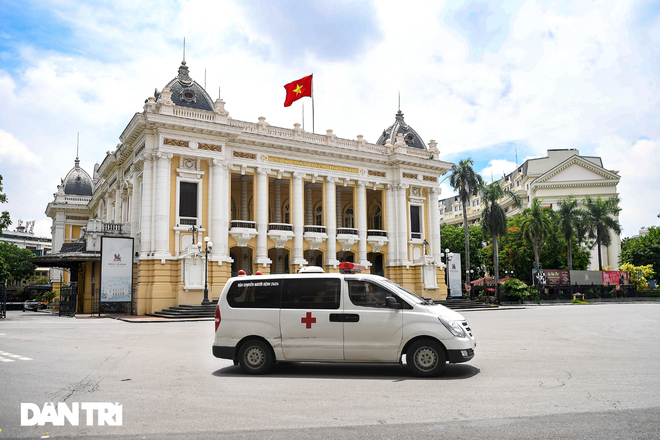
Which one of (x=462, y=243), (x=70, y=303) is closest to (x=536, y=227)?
(x=462, y=243)

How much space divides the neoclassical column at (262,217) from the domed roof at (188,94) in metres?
5.91

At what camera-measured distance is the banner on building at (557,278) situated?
51719 mm

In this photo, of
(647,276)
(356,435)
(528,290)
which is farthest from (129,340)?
(647,276)

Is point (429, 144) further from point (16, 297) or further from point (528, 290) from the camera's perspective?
point (16, 297)

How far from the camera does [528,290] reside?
49531 millimetres

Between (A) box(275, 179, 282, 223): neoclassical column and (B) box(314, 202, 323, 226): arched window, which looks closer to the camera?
Result: (A) box(275, 179, 282, 223): neoclassical column

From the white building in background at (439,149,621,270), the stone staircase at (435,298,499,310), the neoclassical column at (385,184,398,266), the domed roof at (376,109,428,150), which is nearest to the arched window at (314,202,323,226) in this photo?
the neoclassical column at (385,184,398,266)

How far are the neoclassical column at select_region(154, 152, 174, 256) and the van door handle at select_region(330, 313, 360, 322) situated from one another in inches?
943

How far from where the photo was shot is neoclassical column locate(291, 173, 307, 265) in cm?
3719

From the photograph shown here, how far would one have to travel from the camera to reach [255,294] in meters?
9.87

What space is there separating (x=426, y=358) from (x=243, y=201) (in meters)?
31.5

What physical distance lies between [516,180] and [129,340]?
282ft

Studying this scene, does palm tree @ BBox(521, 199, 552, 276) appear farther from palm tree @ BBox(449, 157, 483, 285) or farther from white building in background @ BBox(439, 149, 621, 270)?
white building in background @ BBox(439, 149, 621, 270)

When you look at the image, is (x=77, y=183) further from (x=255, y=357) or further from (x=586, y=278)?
(x=255, y=357)
